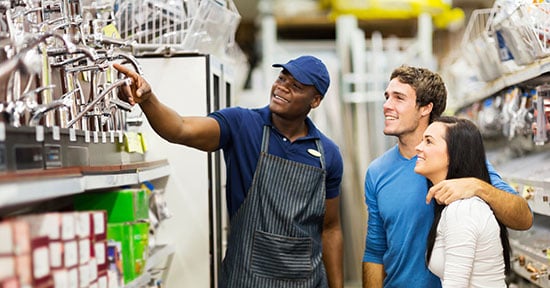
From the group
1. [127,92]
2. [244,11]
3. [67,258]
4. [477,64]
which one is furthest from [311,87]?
[244,11]

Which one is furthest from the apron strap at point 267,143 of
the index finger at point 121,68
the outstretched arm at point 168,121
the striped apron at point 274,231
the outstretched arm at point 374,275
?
the index finger at point 121,68

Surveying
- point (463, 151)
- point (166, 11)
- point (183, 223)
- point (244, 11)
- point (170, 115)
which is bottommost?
point (183, 223)

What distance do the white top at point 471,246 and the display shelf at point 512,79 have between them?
91 centimetres

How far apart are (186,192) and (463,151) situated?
1.29 metres

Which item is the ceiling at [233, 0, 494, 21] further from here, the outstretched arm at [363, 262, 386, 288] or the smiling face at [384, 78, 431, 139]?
the outstretched arm at [363, 262, 386, 288]

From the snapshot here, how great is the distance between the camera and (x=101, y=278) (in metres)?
1.96

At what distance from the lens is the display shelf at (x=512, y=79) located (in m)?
3.11

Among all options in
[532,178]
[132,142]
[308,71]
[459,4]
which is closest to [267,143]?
[308,71]

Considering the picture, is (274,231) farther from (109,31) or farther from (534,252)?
(534,252)

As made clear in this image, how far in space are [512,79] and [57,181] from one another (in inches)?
107

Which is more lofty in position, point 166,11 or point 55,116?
point 166,11

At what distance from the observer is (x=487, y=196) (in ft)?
8.14

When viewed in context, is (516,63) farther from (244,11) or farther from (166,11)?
(244,11)

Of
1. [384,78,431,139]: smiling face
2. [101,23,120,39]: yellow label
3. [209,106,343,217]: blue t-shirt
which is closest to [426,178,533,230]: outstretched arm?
[384,78,431,139]: smiling face
